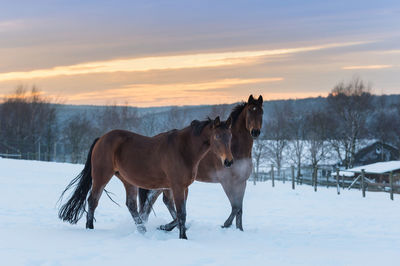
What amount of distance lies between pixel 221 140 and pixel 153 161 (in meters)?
1.10

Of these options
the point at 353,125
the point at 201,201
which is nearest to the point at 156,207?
the point at 201,201

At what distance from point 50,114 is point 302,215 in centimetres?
4774

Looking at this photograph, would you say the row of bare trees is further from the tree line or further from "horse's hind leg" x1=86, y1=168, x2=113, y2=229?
"horse's hind leg" x1=86, y1=168, x2=113, y2=229

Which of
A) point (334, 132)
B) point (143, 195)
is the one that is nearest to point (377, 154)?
point (334, 132)

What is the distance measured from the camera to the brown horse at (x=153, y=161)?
6.51m

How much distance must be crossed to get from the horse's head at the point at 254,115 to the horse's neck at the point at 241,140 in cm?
15

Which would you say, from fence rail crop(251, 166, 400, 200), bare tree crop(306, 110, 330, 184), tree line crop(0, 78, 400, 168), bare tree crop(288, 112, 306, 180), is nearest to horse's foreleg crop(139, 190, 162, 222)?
fence rail crop(251, 166, 400, 200)

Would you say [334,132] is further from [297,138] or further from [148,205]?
[148,205]

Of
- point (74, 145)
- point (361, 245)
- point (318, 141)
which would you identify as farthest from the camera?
point (74, 145)

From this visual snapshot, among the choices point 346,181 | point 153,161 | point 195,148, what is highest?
point 195,148

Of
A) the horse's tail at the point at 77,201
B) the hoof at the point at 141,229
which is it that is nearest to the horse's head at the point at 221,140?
the hoof at the point at 141,229

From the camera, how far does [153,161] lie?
6816mm

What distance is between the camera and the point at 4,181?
58.8ft

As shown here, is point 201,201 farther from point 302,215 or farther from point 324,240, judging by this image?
point 324,240
